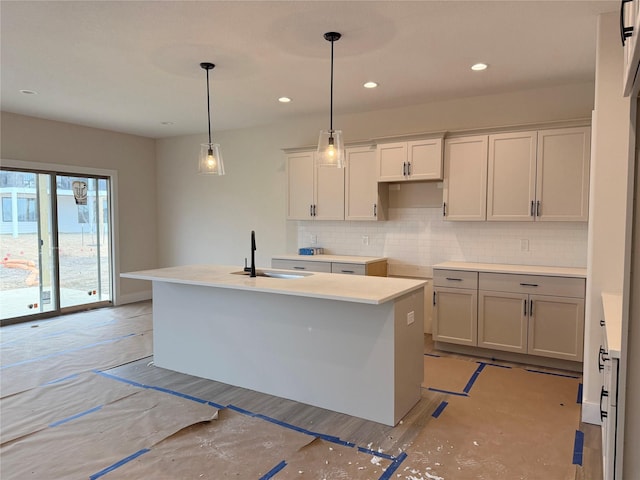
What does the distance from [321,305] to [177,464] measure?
1384 millimetres

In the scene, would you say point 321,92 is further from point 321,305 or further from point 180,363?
point 180,363

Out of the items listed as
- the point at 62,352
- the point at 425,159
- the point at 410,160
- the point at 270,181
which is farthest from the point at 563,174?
the point at 62,352

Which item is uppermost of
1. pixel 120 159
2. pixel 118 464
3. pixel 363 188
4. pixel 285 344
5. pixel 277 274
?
pixel 120 159

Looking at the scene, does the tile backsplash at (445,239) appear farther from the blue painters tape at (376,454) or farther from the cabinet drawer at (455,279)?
the blue painters tape at (376,454)

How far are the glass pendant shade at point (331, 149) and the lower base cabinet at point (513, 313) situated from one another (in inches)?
76.7

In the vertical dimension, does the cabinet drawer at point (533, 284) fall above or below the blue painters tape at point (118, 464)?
above

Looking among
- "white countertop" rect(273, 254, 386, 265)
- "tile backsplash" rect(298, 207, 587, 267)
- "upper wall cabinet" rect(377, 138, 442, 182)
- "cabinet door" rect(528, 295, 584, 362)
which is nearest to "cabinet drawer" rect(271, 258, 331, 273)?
"white countertop" rect(273, 254, 386, 265)

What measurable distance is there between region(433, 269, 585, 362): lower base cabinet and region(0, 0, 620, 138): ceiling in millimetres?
1978

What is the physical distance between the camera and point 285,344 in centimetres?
350

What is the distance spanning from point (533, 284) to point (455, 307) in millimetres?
786

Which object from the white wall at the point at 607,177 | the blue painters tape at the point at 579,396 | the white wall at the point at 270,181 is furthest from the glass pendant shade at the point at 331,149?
the blue painters tape at the point at 579,396

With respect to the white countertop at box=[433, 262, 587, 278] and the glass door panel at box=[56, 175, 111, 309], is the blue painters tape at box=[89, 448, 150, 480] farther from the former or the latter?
the glass door panel at box=[56, 175, 111, 309]

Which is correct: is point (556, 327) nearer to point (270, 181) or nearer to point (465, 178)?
point (465, 178)

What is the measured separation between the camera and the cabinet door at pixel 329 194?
5.57 metres
